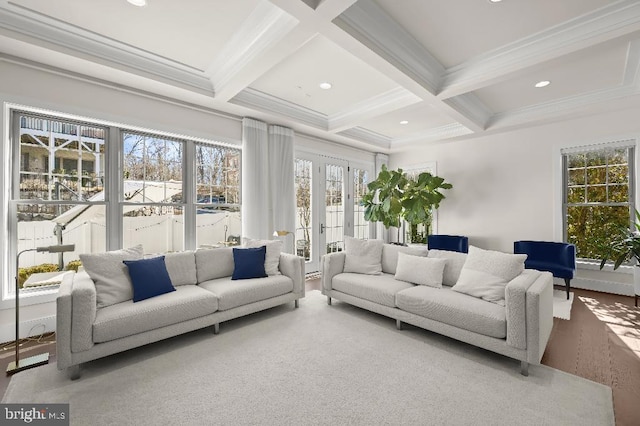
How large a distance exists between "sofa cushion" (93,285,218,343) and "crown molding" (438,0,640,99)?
3609 mm

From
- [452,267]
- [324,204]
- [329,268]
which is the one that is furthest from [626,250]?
[324,204]

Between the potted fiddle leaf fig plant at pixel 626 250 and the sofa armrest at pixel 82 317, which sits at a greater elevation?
the potted fiddle leaf fig plant at pixel 626 250

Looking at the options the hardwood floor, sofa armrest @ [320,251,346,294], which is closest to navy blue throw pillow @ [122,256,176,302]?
the hardwood floor

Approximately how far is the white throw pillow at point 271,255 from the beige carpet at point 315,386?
0.95 m

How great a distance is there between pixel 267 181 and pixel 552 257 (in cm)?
458

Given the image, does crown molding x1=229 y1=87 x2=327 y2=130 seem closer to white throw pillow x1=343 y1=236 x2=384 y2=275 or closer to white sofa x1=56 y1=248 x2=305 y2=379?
white sofa x1=56 y1=248 x2=305 y2=379

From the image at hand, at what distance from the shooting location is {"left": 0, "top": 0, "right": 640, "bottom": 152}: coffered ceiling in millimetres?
2395

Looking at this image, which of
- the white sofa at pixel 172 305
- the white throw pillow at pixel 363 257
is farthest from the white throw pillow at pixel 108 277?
the white throw pillow at pixel 363 257

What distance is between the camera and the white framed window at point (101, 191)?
2.99 metres

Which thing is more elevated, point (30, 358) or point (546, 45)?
point (546, 45)

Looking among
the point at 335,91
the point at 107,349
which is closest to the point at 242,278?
the point at 107,349

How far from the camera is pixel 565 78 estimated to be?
140 inches

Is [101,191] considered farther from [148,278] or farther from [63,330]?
[63,330]

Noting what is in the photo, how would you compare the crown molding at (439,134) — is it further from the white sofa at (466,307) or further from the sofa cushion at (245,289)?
the sofa cushion at (245,289)
